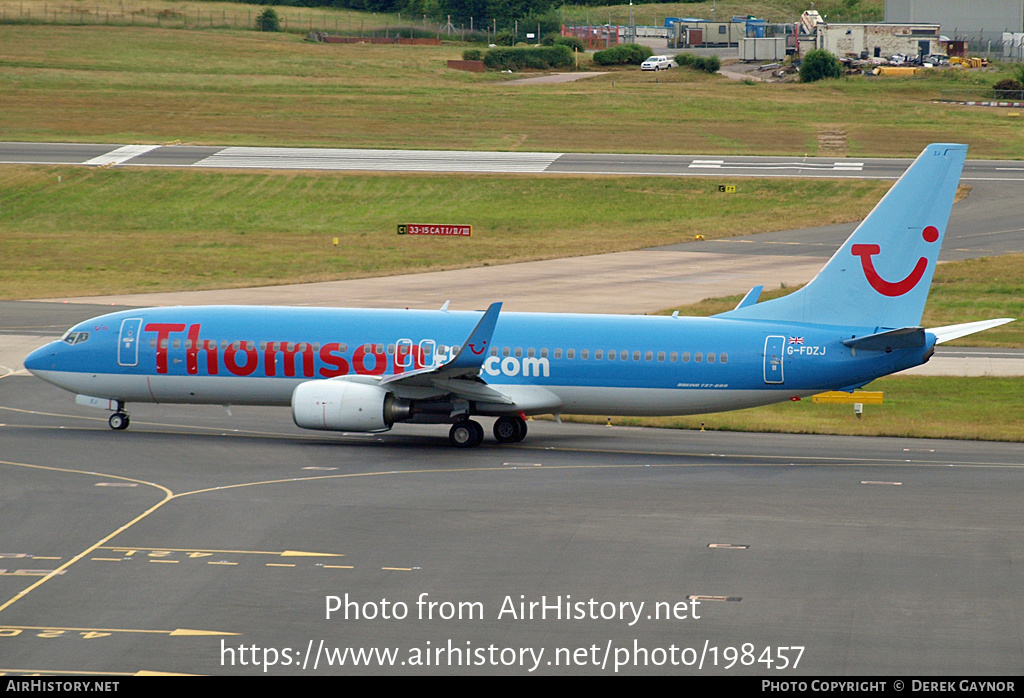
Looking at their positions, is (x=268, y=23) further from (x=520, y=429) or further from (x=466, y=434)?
(x=466, y=434)

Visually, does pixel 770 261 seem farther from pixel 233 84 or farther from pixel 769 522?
pixel 233 84

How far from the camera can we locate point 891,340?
3928 cm

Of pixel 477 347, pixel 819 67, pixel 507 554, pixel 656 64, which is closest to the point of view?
pixel 507 554

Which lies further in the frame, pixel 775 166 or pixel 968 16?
pixel 968 16

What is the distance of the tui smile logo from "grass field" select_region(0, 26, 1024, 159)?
82.0m

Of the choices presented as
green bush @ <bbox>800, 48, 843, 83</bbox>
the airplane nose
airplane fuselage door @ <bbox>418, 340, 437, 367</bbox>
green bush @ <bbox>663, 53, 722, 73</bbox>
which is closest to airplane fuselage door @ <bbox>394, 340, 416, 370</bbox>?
airplane fuselage door @ <bbox>418, 340, 437, 367</bbox>

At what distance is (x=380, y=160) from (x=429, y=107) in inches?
971

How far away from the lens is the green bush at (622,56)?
175500mm

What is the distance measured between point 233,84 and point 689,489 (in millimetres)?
123702

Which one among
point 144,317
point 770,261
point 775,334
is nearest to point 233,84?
point 770,261

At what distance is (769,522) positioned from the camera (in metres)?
31.6

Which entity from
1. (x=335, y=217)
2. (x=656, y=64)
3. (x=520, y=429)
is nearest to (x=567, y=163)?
(x=335, y=217)

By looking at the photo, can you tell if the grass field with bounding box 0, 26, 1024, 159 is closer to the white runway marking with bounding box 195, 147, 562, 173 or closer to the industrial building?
the white runway marking with bounding box 195, 147, 562, 173

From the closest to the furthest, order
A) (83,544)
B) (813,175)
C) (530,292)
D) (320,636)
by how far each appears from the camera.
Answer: (320,636) → (83,544) → (530,292) → (813,175)
